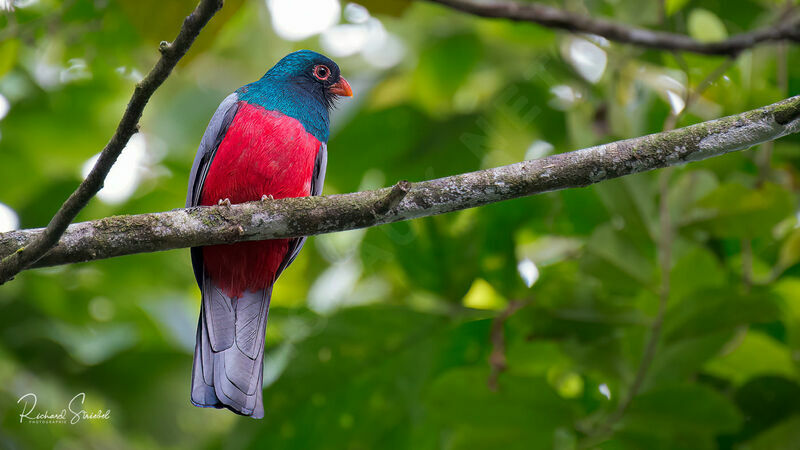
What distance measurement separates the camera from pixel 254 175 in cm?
318

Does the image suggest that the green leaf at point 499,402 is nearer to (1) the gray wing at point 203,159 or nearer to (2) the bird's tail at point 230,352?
(2) the bird's tail at point 230,352

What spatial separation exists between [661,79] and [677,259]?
2.31 meters

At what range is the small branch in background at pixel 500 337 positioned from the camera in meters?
3.76

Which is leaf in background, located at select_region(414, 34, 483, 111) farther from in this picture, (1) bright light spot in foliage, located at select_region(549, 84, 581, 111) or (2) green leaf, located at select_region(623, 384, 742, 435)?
(2) green leaf, located at select_region(623, 384, 742, 435)

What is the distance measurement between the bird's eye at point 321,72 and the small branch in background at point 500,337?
156cm

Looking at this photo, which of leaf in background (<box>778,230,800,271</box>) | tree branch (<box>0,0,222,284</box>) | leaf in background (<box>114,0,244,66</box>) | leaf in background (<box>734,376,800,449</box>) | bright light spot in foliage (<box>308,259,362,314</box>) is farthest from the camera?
bright light spot in foliage (<box>308,259,362,314</box>)

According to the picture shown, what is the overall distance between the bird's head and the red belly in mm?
427

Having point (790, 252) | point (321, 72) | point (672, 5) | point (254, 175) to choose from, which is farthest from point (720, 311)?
point (672, 5)

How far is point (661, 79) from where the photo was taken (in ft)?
18.2

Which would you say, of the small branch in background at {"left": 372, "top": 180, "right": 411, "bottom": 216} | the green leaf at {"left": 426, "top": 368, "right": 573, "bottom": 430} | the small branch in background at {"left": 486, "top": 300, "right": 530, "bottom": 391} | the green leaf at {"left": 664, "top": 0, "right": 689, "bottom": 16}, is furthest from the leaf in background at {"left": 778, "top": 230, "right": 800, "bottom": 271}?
the small branch in background at {"left": 372, "top": 180, "right": 411, "bottom": 216}

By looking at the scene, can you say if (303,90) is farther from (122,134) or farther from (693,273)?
(693,273)

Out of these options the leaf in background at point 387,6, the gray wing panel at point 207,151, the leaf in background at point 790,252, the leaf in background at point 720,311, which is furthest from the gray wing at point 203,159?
the leaf in background at point 790,252

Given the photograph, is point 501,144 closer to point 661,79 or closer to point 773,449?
point 661,79

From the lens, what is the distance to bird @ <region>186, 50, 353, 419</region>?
3.07 metres
